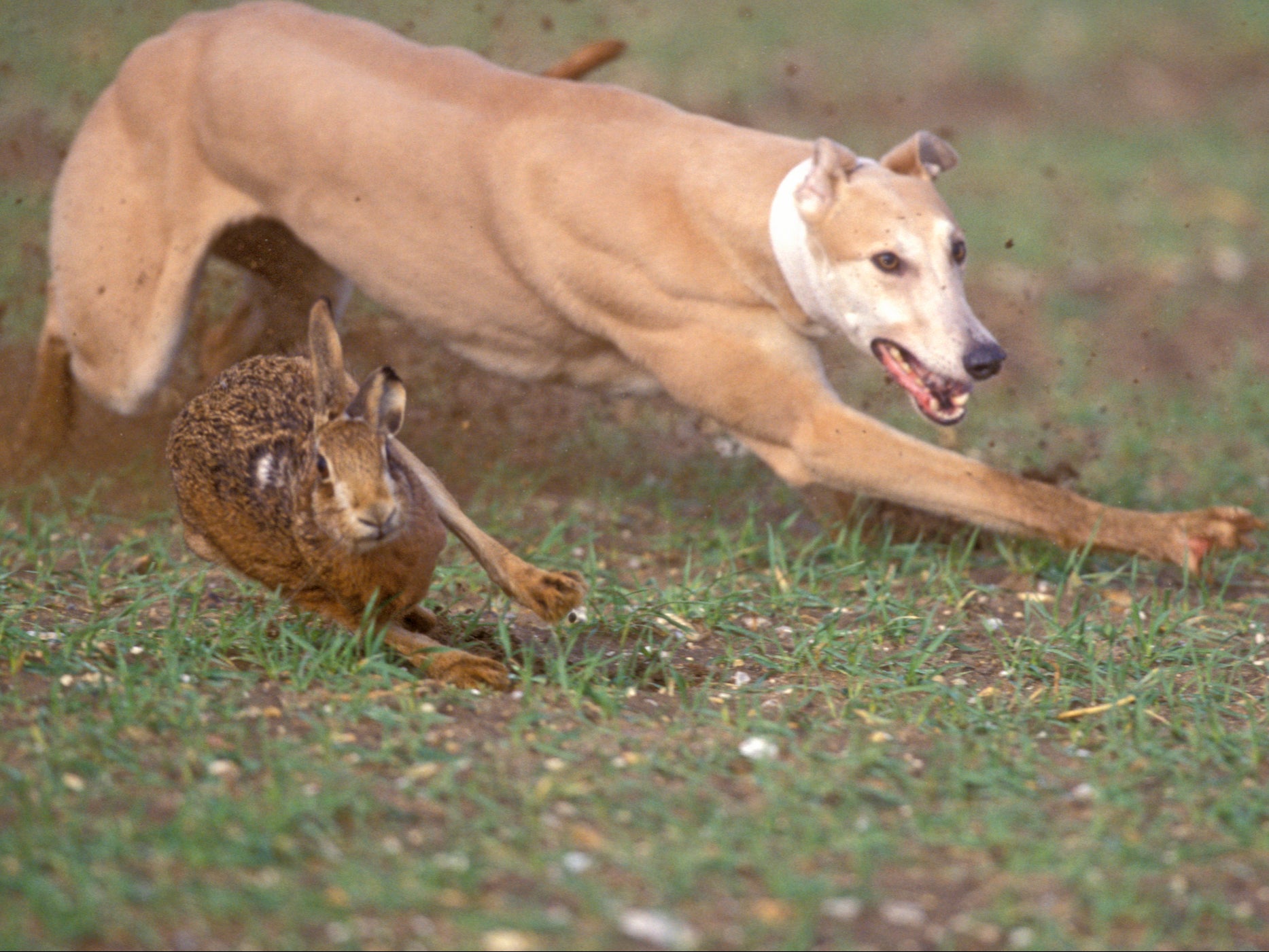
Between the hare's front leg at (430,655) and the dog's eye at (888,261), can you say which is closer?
the hare's front leg at (430,655)

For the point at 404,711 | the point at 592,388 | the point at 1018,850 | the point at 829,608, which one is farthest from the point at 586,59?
the point at 1018,850

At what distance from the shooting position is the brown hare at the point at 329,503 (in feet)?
9.79

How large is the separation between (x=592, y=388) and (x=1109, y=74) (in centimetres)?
817

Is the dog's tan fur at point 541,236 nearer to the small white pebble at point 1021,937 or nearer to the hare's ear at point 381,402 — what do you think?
the hare's ear at point 381,402

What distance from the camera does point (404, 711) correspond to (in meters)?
3.12

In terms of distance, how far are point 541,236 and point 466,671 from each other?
5.89ft

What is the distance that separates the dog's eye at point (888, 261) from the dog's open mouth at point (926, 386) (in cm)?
20

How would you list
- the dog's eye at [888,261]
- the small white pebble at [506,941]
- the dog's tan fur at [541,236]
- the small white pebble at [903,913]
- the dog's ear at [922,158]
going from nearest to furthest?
1. the small white pebble at [506,941]
2. the small white pebble at [903,913]
3. the dog's eye at [888,261]
4. the dog's tan fur at [541,236]
5. the dog's ear at [922,158]

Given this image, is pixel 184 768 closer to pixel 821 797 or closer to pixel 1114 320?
pixel 821 797

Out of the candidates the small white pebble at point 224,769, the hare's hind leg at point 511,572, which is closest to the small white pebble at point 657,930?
the small white pebble at point 224,769

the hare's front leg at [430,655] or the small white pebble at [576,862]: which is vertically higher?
the small white pebble at [576,862]

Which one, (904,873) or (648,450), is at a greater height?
(904,873)

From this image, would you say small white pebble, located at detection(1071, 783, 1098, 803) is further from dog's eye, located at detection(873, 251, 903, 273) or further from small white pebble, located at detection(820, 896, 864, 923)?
dog's eye, located at detection(873, 251, 903, 273)

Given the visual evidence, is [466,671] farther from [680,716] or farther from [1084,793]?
[1084,793]
